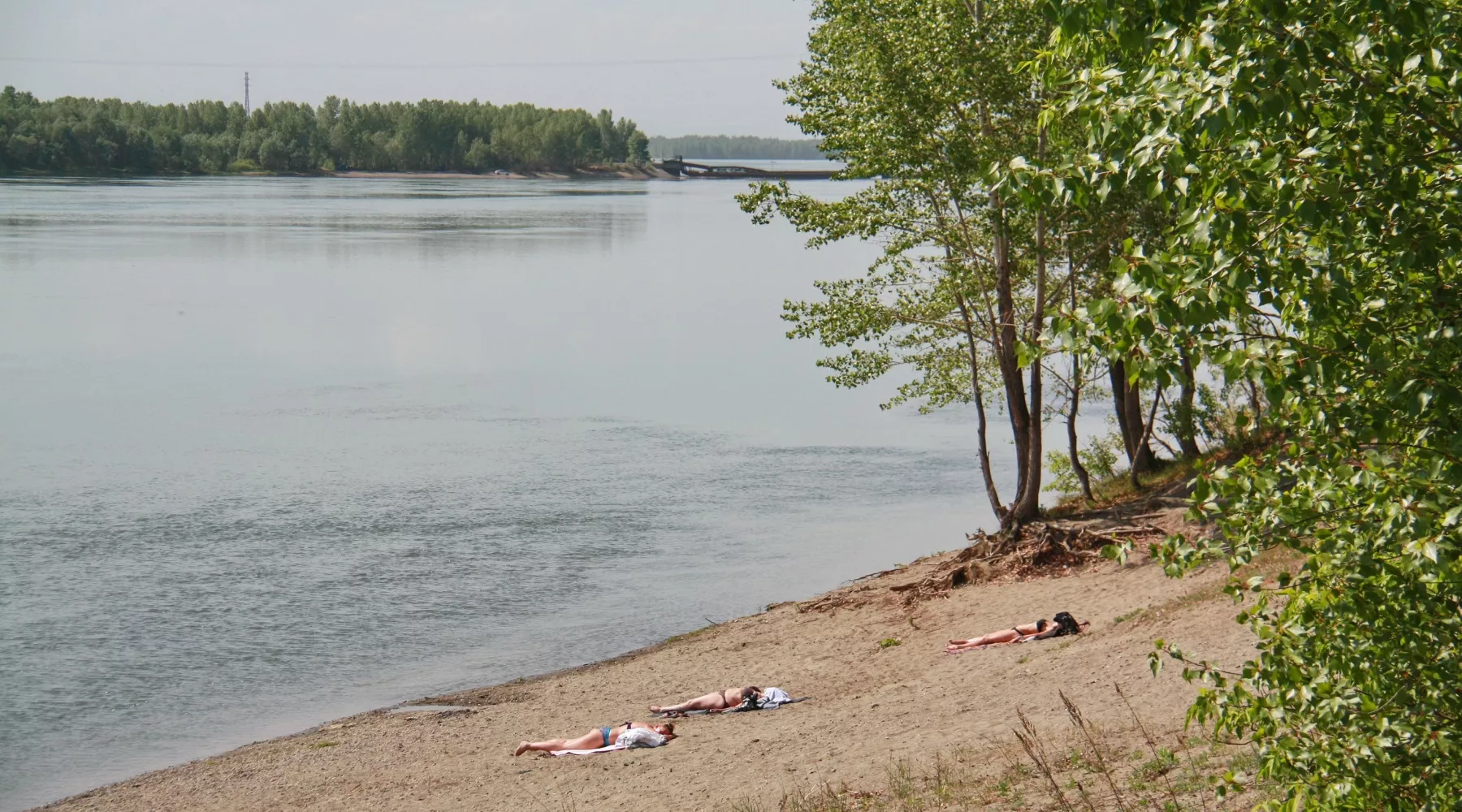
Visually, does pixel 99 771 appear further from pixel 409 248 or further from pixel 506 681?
pixel 409 248

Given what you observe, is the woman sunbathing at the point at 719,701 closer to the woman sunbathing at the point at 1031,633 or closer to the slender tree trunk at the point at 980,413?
the woman sunbathing at the point at 1031,633

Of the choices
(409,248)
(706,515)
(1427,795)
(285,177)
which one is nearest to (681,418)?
(706,515)

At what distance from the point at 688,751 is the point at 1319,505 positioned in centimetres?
925

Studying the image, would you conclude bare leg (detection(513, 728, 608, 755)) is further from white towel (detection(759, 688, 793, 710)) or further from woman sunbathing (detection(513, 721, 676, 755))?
white towel (detection(759, 688, 793, 710))

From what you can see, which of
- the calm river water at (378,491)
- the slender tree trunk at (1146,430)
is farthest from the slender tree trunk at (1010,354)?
the calm river water at (378,491)

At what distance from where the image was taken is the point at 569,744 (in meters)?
14.2

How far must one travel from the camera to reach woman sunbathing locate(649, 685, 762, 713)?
50.1ft

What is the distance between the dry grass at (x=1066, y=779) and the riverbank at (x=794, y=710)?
0.12 m

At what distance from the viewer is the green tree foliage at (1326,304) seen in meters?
4.44

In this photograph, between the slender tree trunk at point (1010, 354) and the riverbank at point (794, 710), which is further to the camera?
the slender tree trunk at point (1010, 354)

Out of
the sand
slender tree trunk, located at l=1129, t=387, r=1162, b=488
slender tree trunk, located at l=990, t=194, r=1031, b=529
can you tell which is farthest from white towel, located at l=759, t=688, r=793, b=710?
slender tree trunk, located at l=1129, t=387, r=1162, b=488

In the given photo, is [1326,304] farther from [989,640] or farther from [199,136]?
[199,136]

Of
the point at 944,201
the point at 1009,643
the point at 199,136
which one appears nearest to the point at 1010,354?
the point at 944,201

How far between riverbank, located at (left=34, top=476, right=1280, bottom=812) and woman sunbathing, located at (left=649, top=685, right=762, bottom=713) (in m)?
0.33
